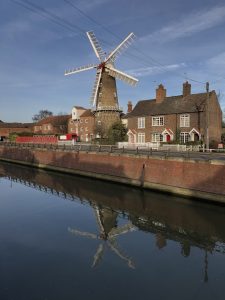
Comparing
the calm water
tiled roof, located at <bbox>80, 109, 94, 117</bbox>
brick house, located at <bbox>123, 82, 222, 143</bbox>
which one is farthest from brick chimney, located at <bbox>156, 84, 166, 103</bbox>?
tiled roof, located at <bbox>80, 109, 94, 117</bbox>

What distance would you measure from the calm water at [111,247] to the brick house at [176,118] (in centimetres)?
2340

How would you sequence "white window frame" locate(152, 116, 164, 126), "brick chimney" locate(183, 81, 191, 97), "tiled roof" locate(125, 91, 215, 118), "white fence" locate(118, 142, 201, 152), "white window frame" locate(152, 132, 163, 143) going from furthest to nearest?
"white window frame" locate(152, 132, 163, 143) → "white window frame" locate(152, 116, 164, 126) → "brick chimney" locate(183, 81, 191, 97) → "tiled roof" locate(125, 91, 215, 118) → "white fence" locate(118, 142, 201, 152)

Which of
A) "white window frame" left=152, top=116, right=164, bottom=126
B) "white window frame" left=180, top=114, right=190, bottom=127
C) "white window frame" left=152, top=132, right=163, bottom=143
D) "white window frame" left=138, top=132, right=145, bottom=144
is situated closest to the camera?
"white window frame" left=180, top=114, right=190, bottom=127

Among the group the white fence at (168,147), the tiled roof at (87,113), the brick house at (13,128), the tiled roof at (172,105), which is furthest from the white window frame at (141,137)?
the brick house at (13,128)

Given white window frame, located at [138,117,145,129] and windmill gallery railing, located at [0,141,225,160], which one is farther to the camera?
white window frame, located at [138,117,145,129]

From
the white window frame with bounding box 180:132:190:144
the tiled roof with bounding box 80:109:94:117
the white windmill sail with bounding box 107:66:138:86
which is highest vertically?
the white windmill sail with bounding box 107:66:138:86

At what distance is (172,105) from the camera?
181ft

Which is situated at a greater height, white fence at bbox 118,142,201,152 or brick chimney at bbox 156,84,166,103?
brick chimney at bbox 156,84,166,103

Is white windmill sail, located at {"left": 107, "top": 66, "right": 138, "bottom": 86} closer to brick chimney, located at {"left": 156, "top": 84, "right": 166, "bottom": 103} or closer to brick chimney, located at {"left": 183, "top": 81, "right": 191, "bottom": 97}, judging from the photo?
brick chimney, located at {"left": 156, "top": 84, "right": 166, "bottom": 103}

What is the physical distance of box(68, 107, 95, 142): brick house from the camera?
290ft

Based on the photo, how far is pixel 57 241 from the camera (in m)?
18.6

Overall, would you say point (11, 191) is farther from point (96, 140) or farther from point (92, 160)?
point (96, 140)

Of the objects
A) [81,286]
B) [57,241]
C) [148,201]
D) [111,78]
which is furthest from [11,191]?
[111,78]

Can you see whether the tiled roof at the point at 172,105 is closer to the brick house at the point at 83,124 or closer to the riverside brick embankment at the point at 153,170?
the riverside brick embankment at the point at 153,170
